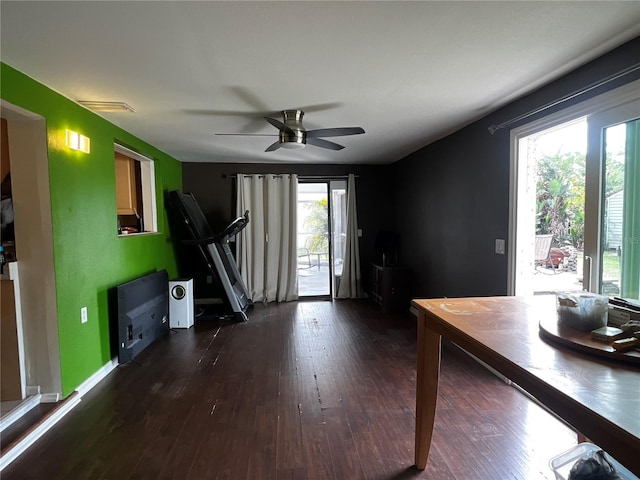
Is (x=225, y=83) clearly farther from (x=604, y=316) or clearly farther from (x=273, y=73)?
(x=604, y=316)

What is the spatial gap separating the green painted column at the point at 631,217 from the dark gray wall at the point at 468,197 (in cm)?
35

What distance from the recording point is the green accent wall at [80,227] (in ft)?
7.38

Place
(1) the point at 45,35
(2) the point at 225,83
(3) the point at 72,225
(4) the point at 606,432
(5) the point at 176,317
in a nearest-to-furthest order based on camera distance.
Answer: (4) the point at 606,432 → (1) the point at 45,35 → (2) the point at 225,83 → (3) the point at 72,225 → (5) the point at 176,317

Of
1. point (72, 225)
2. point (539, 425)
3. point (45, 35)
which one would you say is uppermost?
point (45, 35)

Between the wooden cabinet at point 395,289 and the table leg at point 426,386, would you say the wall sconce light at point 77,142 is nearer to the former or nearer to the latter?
the table leg at point 426,386

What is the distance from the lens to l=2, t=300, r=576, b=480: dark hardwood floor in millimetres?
1725

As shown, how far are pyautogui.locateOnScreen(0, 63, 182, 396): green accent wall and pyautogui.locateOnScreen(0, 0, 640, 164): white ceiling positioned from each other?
0.54ft

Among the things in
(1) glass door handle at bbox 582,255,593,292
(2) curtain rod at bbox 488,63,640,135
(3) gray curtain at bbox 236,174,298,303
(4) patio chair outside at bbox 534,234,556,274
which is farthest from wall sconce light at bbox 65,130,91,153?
(4) patio chair outside at bbox 534,234,556,274

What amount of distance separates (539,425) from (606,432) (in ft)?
5.53

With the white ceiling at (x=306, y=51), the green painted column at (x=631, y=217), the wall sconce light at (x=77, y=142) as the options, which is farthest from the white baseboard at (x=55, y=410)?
the green painted column at (x=631, y=217)

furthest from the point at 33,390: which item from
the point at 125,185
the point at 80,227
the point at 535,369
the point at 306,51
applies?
the point at 535,369

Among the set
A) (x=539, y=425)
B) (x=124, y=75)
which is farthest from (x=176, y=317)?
(x=539, y=425)

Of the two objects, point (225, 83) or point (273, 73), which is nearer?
point (273, 73)

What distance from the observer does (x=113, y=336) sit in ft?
9.79
